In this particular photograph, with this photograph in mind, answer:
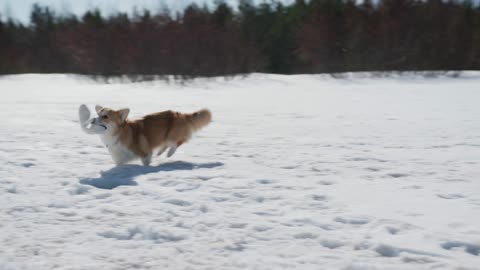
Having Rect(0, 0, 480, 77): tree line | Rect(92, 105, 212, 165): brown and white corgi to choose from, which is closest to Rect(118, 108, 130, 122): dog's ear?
Rect(92, 105, 212, 165): brown and white corgi

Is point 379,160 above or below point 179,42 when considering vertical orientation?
below

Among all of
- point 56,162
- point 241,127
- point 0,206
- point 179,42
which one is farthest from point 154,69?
point 0,206

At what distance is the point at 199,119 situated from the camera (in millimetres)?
5934

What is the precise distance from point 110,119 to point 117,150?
0.35 meters

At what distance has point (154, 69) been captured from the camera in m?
25.6

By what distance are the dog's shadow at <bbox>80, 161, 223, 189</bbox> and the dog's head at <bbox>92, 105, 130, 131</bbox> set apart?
1.44 feet

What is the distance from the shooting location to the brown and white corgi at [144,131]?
5.03 meters

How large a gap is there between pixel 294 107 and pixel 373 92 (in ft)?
16.1

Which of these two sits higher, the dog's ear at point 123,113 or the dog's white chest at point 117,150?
the dog's ear at point 123,113

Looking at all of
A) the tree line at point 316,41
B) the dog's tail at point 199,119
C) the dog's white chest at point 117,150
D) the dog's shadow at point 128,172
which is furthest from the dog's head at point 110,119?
the tree line at point 316,41

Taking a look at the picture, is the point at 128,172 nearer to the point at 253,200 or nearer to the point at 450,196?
the point at 253,200

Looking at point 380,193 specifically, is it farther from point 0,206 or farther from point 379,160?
point 0,206

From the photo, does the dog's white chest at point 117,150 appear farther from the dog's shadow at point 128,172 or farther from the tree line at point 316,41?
the tree line at point 316,41

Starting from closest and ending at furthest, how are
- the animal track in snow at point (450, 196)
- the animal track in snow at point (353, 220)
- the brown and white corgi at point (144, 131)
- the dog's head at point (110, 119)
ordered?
the animal track in snow at point (353, 220)
the animal track in snow at point (450, 196)
the dog's head at point (110, 119)
the brown and white corgi at point (144, 131)
